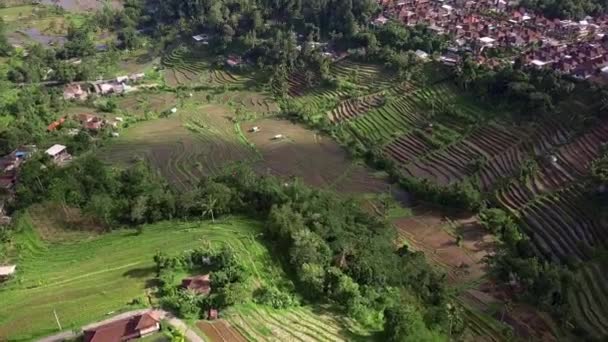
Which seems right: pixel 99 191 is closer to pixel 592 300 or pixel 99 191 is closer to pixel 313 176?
pixel 313 176

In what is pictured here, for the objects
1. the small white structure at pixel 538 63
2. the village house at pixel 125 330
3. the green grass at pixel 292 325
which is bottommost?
the green grass at pixel 292 325

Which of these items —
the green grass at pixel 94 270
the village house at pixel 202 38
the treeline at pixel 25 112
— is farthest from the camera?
the village house at pixel 202 38

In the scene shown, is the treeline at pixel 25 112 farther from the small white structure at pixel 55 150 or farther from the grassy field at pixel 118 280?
the grassy field at pixel 118 280

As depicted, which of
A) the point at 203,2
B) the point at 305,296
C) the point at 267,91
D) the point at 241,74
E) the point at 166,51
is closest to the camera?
the point at 305,296

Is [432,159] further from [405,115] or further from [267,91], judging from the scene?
[267,91]

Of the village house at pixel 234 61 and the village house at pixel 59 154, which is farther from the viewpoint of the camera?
the village house at pixel 234 61

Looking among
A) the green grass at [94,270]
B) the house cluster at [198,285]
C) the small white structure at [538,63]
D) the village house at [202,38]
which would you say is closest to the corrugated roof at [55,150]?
the green grass at [94,270]

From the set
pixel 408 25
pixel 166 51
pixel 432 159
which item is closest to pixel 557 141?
pixel 432 159
